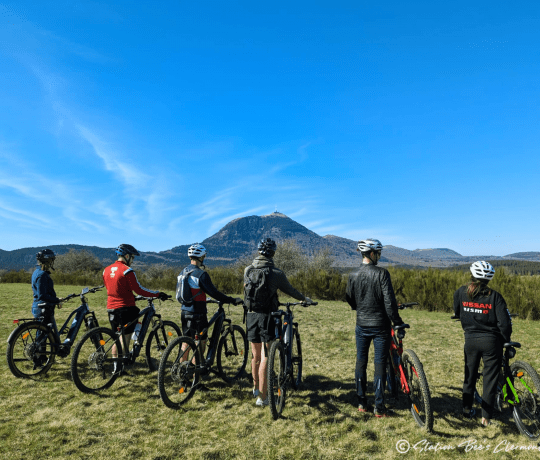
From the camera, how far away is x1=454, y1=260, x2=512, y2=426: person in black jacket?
3.99 metres

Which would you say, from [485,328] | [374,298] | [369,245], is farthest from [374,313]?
[485,328]

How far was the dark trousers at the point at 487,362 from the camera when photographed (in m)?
4.00

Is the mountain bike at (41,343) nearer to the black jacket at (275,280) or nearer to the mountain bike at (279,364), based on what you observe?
the black jacket at (275,280)

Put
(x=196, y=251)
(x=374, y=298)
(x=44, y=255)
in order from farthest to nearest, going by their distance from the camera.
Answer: (x=44, y=255), (x=196, y=251), (x=374, y=298)

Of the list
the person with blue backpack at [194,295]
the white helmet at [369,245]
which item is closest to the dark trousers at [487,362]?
the white helmet at [369,245]

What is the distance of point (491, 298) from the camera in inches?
159

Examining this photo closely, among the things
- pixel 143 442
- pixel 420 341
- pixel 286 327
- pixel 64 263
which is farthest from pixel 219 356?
pixel 64 263

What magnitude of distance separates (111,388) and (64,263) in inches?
3364

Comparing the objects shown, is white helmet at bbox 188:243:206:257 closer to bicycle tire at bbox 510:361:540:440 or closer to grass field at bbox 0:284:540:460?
grass field at bbox 0:284:540:460

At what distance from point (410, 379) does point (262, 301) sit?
2.09 m

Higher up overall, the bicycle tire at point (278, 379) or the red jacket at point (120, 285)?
the red jacket at point (120, 285)

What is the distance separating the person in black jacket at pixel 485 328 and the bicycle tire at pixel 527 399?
0.22 metres

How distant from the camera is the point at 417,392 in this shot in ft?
13.5

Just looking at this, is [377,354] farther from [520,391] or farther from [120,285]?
[120,285]
